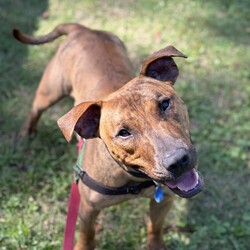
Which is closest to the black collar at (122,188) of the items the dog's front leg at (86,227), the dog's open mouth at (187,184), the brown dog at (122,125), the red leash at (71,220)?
the brown dog at (122,125)

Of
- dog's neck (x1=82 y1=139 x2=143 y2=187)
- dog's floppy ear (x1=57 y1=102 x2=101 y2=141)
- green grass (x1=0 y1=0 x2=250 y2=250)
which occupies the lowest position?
green grass (x1=0 y1=0 x2=250 y2=250)

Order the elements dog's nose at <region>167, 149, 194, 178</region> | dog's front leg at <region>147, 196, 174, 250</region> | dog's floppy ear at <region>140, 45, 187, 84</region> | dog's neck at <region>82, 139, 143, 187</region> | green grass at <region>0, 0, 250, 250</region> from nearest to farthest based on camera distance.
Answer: dog's nose at <region>167, 149, 194, 178</region> → dog's floppy ear at <region>140, 45, 187, 84</region> → dog's neck at <region>82, 139, 143, 187</region> → dog's front leg at <region>147, 196, 174, 250</region> → green grass at <region>0, 0, 250, 250</region>

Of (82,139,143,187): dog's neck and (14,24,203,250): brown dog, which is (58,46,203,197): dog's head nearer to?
(14,24,203,250): brown dog

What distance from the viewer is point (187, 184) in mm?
2736

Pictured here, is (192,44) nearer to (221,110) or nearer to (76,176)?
(221,110)

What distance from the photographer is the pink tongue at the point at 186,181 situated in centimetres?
272

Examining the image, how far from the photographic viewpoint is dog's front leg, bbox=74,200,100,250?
351cm

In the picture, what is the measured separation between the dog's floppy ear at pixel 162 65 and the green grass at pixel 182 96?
5.01ft

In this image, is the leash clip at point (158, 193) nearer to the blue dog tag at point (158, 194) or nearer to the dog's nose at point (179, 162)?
the blue dog tag at point (158, 194)

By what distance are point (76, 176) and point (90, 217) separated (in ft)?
1.08

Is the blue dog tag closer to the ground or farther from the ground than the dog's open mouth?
closer to the ground

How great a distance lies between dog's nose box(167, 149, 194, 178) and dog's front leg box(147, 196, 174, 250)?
3.12 feet

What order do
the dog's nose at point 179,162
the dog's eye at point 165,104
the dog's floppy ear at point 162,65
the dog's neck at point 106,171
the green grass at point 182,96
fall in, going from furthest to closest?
the green grass at point 182,96 < the dog's neck at point 106,171 < the dog's floppy ear at point 162,65 < the dog's eye at point 165,104 < the dog's nose at point 179,162

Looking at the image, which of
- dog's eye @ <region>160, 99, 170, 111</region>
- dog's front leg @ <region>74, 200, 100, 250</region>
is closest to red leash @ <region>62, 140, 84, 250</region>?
dog's front leg @ <region>74, 200, 100, 250</region>
